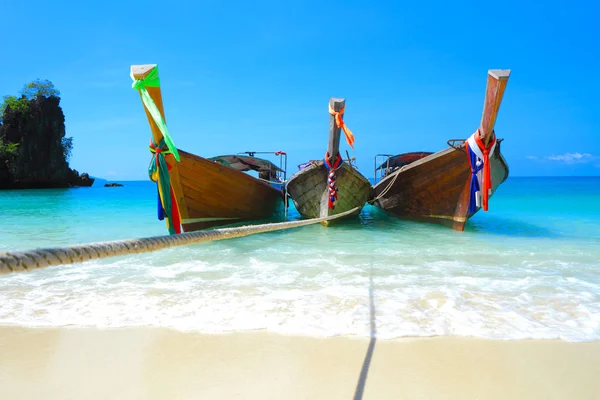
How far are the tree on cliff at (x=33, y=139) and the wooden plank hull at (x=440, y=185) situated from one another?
47950mm

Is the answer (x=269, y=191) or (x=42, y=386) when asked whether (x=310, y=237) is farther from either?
(x=42, y=386)

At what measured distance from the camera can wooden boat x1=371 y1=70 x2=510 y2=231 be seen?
6500 millimetres

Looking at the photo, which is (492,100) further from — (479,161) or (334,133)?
(334,133)

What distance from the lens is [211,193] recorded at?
7379mm

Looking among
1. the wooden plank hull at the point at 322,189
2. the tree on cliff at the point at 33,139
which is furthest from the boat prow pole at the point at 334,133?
the tree on cliff at the point at 33,139

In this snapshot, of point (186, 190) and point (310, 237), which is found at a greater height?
point (186, 190)

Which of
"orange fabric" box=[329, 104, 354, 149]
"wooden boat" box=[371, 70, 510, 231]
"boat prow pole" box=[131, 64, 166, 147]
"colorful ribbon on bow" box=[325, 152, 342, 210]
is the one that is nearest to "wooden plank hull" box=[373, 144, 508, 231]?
Answer: "wooden boat" box=[371, 70, 510, 231]

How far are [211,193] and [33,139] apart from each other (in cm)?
4813

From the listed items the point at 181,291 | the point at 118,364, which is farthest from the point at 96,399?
the point at 181,291

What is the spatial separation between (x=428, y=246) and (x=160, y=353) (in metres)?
5.13

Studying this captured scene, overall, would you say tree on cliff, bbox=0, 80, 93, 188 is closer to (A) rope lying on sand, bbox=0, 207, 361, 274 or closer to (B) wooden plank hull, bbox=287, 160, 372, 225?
(B) wooden plank hull, bbox=287, 160, 372, 225

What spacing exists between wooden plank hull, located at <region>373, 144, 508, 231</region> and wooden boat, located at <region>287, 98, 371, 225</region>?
3.22 ft

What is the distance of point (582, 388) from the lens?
2010 mm

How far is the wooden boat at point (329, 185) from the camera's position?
25.4 feet
